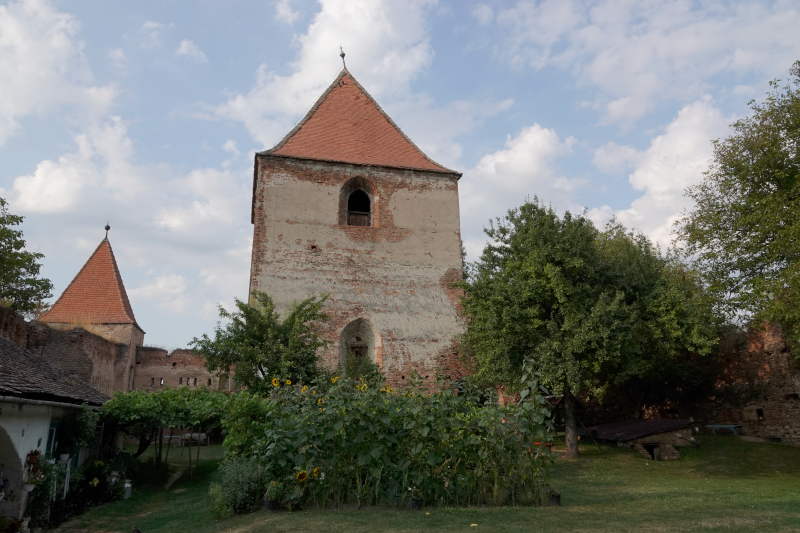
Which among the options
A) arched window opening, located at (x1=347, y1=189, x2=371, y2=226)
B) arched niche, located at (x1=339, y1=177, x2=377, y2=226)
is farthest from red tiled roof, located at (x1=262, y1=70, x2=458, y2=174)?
arched window opening, located at (x1=347, y1=189, x2=371, y2=226)

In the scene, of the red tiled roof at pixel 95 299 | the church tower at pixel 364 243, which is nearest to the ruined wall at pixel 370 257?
the church tower at pixel 364 243

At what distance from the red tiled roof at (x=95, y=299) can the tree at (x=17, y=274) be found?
1.01 meters

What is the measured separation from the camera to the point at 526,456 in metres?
8.27

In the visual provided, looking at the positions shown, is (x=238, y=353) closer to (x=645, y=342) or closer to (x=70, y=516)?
(x=70, y=516)

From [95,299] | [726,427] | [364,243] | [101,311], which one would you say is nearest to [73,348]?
[101,311]

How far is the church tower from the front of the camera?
64.7 feet

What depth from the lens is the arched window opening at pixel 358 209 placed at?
21578 mm

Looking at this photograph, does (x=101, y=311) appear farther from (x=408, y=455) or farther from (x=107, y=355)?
(x=408, y=455)

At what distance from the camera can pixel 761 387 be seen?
18906 millimetres

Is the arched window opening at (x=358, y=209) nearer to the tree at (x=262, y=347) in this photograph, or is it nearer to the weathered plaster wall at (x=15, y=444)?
the tree at (x=262, y=347)

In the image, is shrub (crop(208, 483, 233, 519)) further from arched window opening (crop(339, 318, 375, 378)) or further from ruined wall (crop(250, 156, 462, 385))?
arched window opening (crop(339, 318, 375, 378))

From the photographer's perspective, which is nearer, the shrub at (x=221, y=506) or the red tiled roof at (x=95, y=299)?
the shrub at (x=221, y=506)

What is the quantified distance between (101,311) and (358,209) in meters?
12.4

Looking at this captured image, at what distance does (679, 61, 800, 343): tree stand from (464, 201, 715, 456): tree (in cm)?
118
